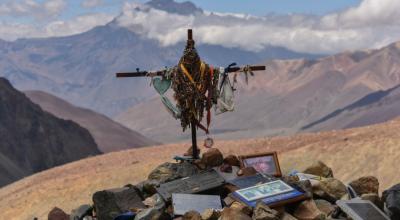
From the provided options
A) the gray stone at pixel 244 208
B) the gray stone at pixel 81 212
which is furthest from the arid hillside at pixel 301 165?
the gray stone at pixel 244 208

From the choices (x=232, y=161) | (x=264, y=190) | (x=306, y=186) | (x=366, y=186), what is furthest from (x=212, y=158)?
(x=366, y=186)

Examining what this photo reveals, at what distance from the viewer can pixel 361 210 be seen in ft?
33.0

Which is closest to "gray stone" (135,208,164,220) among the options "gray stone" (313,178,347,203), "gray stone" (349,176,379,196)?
"gray stone" (313,178,347,203)

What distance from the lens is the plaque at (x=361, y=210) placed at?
9875mm

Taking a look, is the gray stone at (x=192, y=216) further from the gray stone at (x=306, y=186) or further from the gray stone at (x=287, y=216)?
the gray stone at (x=306, y=186)

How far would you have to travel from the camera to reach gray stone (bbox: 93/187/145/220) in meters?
11.3

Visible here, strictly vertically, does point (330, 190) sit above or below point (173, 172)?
below

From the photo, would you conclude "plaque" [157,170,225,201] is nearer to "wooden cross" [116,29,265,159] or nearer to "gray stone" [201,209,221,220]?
"wooden cross" [116,29,265,159]

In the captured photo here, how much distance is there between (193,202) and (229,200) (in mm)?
642

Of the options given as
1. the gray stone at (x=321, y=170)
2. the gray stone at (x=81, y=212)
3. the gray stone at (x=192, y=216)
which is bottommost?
the gray stone at (x=81, y=212)

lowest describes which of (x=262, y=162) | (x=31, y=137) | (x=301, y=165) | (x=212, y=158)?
(x=31, y=137)

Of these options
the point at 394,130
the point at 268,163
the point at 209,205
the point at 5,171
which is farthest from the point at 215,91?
the point at 5,171

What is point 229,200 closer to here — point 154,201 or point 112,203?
point 154,201

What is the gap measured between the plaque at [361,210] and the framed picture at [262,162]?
2192 millimetres
